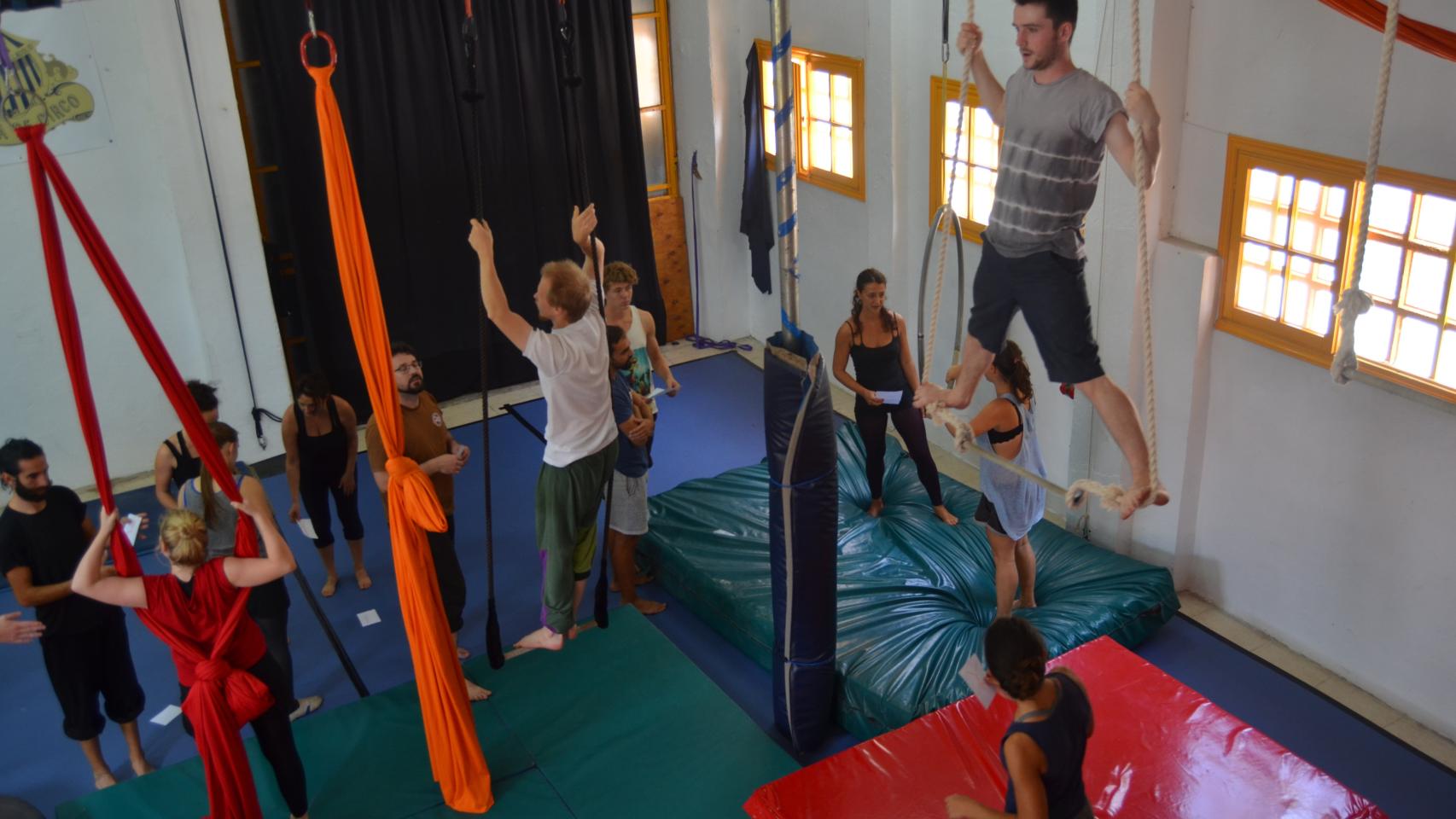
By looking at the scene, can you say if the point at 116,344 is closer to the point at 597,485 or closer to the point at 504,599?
the point at 504,599

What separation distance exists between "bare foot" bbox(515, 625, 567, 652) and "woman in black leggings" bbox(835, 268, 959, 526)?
197 cm

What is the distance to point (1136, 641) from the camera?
5379mm

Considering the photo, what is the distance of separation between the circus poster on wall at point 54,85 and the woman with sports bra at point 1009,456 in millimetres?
5469

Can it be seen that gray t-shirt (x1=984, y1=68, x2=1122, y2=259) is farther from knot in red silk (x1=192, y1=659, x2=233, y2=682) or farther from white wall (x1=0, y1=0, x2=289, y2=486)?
white wall (x1=0, y1=0, x2=289, y2=486)

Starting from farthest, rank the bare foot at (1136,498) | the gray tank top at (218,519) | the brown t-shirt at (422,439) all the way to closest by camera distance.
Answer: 1. the brown t-shirt at (422,439)
2. the gray tank top at (218,519)
3. the bare foot at (1136,498)

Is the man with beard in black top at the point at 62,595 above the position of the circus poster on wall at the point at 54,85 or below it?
below

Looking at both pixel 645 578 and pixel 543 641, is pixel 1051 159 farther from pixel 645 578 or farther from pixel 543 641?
pixel 645 578

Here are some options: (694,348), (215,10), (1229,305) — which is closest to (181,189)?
(215,10)

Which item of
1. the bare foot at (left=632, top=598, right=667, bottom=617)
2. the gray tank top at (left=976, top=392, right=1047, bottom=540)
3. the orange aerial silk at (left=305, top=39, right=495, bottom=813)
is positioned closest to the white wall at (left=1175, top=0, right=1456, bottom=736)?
the gray tank top at (left=976, top=392, right=1047, bottom=540)

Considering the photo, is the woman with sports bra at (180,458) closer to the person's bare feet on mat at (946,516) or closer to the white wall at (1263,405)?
the person's bare feet on mat at (946,516)

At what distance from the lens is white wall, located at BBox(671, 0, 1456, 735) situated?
4.66 metres

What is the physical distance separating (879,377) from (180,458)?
10.8 ft

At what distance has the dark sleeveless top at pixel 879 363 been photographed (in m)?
5.95

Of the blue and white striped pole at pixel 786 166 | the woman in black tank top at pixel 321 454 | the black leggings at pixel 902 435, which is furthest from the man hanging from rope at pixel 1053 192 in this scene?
the woman in black tank top at pixel 321 454
